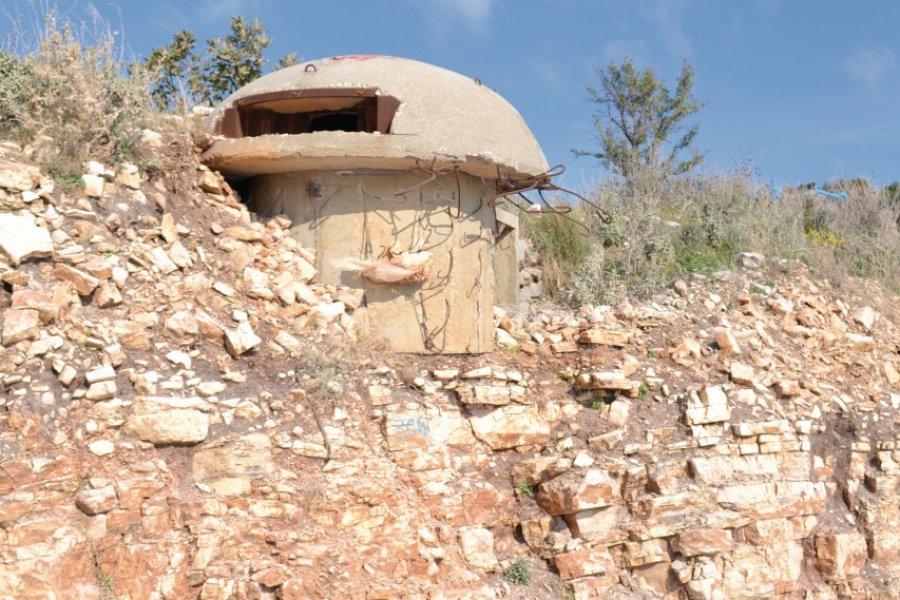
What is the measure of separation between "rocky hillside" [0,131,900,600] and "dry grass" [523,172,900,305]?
0.64 metres

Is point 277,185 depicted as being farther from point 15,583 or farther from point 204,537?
point 15,583

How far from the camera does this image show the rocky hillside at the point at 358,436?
4.09 metres

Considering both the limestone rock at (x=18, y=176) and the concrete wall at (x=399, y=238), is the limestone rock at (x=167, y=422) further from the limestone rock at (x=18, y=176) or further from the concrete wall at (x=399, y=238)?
the concrete wall at (x=399, y=238)

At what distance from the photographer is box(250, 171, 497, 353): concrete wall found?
5.74 m

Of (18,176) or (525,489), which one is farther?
(525,489)

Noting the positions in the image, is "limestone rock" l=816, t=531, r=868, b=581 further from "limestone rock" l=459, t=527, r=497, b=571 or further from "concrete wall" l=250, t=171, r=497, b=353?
"concrete wall" l=250, t=171, r=497, b=353

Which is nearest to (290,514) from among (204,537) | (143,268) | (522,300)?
(204,537)

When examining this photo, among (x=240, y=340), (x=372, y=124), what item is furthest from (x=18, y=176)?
(x=372, y=124)

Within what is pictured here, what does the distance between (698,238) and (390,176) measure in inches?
150

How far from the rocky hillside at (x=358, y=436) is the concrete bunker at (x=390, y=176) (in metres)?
0.22

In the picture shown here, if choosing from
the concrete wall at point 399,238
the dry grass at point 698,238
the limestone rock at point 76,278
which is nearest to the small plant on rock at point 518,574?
the concrete wall at point 399,238

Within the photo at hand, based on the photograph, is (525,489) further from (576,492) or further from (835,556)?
(835,556)

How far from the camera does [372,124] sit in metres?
5.78

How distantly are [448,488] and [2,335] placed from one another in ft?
8.38
